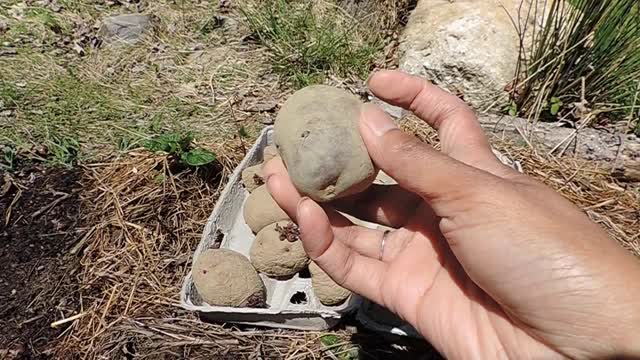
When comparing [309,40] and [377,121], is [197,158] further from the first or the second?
[309,40]

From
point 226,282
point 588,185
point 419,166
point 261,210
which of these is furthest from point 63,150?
point 588,185

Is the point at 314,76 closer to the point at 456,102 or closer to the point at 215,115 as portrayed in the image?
the point at 215,115

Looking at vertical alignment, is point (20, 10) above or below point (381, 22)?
below

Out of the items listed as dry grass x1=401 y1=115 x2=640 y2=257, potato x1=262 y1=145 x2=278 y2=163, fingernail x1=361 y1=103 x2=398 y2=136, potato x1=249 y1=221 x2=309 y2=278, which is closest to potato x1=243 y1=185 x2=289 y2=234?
potato x1=249 y1=221 x2=309 y2=278

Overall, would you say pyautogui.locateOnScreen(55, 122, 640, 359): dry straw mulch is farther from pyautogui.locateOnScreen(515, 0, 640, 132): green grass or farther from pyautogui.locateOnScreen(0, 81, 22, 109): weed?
pyautogui.locateOnScreen(0, 81, 22, 109): weed

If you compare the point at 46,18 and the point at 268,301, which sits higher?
the point at 268,301

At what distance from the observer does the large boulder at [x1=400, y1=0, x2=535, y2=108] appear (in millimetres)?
3211

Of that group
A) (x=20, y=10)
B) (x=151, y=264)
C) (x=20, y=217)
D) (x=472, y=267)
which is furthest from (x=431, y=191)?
(x=20, y=10)

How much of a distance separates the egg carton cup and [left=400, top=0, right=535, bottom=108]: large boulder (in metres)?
1.09

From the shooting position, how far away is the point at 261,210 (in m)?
2.40

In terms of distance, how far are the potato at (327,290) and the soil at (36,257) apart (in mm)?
914

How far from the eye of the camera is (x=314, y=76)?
3.58 meters

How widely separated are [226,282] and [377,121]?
0.87m

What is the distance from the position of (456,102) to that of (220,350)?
1.14 m
